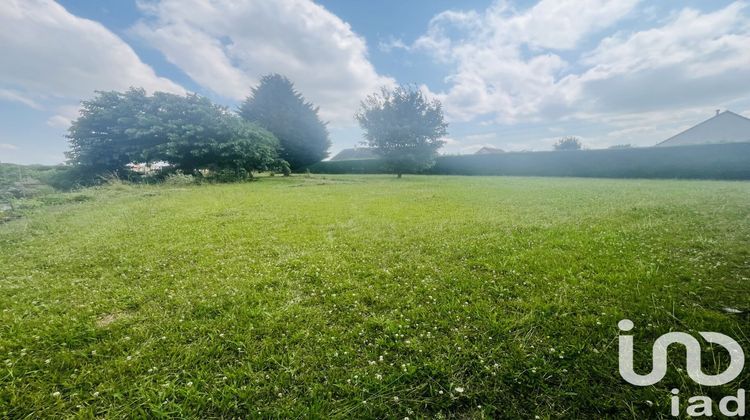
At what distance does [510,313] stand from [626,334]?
100 centimetres

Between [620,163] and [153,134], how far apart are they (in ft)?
128

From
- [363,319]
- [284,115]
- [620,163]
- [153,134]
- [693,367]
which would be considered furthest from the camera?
[284,115]

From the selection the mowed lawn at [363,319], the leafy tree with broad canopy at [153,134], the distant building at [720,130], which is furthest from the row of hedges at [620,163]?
the leafy tree with broad canopy at [153,134]

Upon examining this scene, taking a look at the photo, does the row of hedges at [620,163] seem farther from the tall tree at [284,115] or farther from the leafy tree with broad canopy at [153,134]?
the leafy tree with broad canopy at [153,134]

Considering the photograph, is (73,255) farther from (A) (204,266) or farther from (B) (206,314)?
(B) (206,314)

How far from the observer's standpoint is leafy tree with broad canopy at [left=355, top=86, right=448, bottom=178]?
26.1 m

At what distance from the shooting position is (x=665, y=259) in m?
4.37

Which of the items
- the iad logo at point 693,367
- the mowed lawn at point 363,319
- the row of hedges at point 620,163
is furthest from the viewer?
the row of hedges at point 620,163

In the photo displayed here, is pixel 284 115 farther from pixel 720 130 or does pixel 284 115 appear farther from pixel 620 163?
pixel 720 130

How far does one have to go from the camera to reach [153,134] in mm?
21438

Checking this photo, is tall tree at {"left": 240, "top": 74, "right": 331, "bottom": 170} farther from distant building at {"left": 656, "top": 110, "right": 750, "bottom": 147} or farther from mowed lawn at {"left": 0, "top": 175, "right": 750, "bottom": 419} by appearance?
distant building at {"left": 656, "top": 110, "right": 750, "bottom": 147}

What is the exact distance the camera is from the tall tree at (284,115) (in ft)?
119

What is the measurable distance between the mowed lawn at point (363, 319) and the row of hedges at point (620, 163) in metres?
21.2

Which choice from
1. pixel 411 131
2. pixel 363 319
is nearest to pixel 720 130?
pixel 411 131
